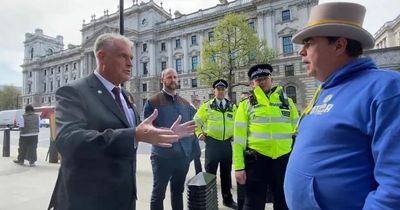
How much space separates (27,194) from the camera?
5.90 m

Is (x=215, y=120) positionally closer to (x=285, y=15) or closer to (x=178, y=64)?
(x=285, y=15)

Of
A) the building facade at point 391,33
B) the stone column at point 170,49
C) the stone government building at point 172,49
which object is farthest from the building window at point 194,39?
the building facade at point 391,33

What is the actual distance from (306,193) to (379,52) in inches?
1316

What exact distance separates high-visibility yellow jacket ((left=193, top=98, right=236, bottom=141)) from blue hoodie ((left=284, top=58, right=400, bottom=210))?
371cm

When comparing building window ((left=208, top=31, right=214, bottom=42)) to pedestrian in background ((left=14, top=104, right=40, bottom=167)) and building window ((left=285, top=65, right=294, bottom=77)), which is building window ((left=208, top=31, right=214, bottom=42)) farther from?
pedestrian in background ((left=14, top=104, right=40, bottom=167))

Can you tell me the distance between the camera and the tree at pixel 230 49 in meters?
31.0

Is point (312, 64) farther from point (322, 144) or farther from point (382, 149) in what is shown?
point (382, 149)

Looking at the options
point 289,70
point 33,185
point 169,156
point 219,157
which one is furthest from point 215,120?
point 289,70

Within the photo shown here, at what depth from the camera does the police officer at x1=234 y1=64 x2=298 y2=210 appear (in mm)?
3361

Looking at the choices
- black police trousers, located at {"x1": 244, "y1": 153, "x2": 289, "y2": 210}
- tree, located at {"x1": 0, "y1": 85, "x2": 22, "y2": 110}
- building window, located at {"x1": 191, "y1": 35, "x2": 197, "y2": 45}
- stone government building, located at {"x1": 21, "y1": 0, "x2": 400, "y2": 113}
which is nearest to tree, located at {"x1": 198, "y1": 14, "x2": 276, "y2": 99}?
stone government building, located at {"x1": 21, "y1": 0, "x2": 400, "y2": 113}

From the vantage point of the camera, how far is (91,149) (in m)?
1.85

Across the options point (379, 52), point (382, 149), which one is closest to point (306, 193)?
point (382, 149)

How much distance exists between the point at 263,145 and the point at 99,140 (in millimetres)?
2086

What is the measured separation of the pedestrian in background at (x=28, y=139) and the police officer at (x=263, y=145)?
8313mm
